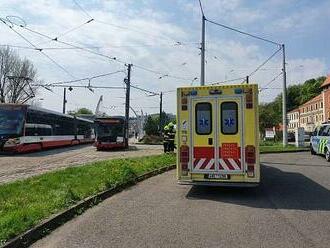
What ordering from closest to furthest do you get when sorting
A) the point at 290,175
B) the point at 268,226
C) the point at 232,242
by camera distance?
the point at 232,242
the point at 268,226
the point at 290,175

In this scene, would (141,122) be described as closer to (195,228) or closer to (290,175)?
(290,175)

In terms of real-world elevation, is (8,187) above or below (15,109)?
below

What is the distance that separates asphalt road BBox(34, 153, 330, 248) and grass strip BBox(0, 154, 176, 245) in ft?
1.64

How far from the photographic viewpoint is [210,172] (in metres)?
13.2

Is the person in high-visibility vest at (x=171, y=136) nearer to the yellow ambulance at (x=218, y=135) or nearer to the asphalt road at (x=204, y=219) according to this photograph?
the asphalt road at (x=204, y=219)

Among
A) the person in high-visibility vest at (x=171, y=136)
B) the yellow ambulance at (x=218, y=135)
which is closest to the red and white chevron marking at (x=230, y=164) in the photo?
the yellow ambulance at (x=218, y=135)

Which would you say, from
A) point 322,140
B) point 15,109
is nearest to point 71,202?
point 322,140

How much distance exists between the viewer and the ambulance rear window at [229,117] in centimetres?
1302

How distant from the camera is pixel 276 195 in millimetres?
12977

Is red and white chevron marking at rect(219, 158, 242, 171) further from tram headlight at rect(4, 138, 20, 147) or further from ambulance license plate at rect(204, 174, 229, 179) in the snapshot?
tram headlight at rect(4, 138, 20, 147)

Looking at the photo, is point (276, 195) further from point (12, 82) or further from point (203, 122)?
point (12, 82)

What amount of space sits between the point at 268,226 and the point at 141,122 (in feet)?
248

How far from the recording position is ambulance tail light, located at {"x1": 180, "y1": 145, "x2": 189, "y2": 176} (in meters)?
13.4

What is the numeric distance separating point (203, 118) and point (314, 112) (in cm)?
11593
